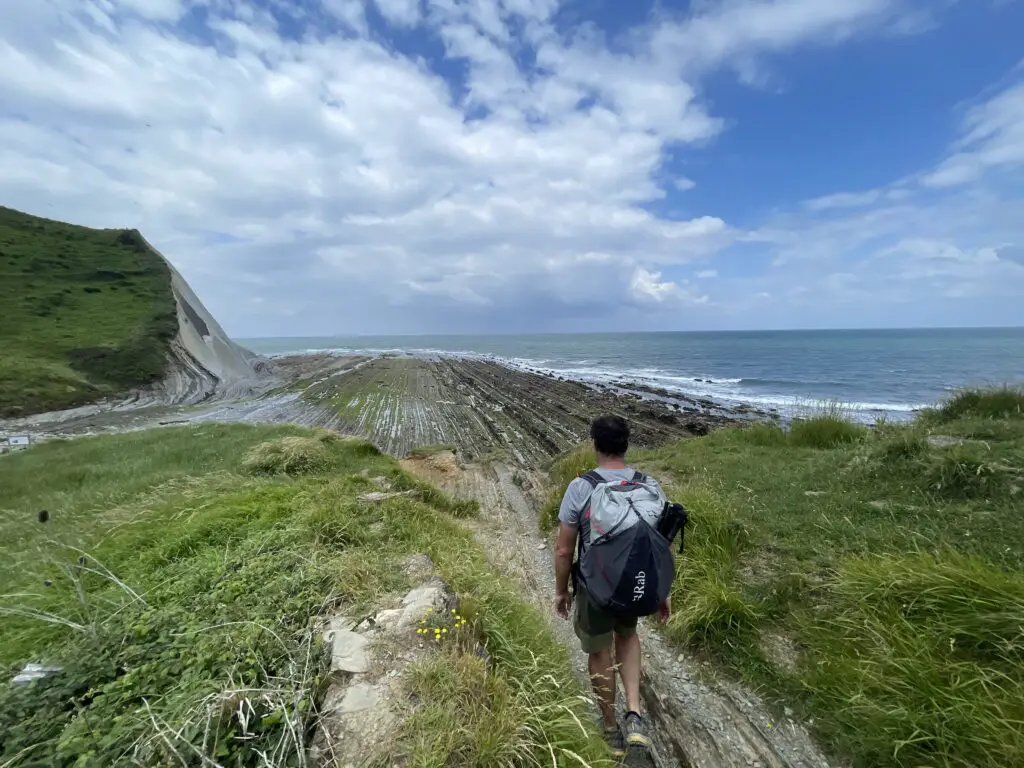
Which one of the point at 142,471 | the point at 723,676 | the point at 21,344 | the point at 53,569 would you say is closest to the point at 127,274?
the point at 21,344

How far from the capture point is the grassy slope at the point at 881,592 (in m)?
2.51

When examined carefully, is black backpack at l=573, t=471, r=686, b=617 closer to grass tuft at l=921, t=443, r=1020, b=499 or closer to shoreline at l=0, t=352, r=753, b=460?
grass tuft at l=921, t=443, r=1020, b=499

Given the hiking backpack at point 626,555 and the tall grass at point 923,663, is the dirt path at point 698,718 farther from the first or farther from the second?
the hiking backpack at point 626,555

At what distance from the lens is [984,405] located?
810 cm

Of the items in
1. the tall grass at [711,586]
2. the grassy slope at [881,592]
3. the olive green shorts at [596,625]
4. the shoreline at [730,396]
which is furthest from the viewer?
the shoreline at [730,396]

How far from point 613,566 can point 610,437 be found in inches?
33.4

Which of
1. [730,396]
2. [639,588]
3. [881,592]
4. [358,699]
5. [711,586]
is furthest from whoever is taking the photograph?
[730,396]

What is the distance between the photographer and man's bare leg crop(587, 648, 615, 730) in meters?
2.96

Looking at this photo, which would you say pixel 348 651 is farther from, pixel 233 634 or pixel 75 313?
pixel 75 313

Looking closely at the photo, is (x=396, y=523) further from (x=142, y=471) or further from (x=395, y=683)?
(x=142, y=471)

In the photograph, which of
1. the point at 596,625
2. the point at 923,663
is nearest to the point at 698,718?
the point at 596,625

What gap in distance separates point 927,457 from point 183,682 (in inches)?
318

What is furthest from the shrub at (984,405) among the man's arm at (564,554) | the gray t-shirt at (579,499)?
the man's arm at (564,554)

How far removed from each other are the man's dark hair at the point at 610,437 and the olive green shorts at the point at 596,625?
0.98 meters
